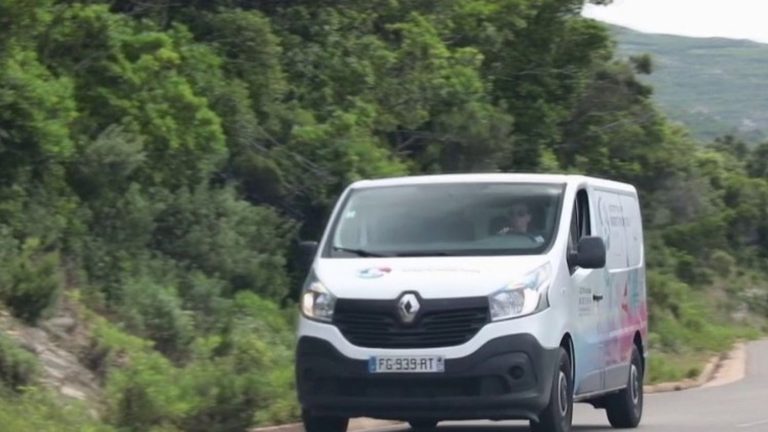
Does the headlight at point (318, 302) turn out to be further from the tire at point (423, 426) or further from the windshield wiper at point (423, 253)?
the tire at point (423, 426)

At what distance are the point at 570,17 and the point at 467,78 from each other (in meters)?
7.07

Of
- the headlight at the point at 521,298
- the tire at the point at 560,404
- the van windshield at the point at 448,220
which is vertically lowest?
the tire at the point at 560,404

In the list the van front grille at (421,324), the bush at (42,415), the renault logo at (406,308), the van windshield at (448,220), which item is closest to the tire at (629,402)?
the van windshield at (448,220)

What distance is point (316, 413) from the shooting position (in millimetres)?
13281

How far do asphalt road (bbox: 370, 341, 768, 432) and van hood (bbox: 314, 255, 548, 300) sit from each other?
321cm

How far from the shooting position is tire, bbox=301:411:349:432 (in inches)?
536

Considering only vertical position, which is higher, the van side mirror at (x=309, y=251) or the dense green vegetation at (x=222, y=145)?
the van side mirror at (x=309, y=251)

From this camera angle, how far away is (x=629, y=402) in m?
16.3

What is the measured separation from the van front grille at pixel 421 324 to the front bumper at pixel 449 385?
169mm

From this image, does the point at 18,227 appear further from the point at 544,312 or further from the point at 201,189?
the point at 544,312

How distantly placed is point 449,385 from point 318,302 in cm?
119

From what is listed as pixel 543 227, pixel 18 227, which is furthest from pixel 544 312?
pixel 18 227

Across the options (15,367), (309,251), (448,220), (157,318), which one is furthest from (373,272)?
(157,318)

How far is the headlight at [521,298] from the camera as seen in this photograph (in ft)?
41.8
